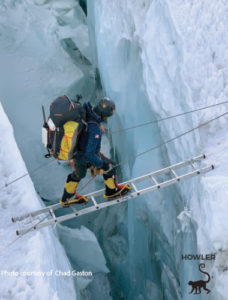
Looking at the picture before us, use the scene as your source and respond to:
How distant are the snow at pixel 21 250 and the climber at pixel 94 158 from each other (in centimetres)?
47

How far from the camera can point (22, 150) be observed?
7105mm

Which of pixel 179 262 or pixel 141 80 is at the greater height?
pixel 141 80

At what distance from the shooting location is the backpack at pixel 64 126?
323 cm

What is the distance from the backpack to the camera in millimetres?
3227

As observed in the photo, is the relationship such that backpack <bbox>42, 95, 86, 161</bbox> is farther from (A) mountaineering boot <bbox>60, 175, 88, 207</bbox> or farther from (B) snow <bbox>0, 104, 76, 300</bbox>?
(B) snow <bbox>0, 104, 76, 300</bbox>

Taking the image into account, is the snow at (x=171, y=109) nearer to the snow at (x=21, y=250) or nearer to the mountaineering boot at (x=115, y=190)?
the mountaineering boot at (x=115, y=190)

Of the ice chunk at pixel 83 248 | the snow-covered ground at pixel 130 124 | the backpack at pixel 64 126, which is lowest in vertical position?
the ice chunk at pixel 83 248

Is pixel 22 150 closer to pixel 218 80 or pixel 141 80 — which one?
pixel 141 80

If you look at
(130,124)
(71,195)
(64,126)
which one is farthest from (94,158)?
(130,124)

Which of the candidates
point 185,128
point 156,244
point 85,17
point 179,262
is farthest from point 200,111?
point 85,17

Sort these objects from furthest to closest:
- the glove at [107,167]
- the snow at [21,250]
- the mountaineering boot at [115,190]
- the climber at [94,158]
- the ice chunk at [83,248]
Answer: the ice chunk at [83,248] < the mountaineering boot at [115,190] < the glove at [107,167] < the climber at [94,158] < the snow at [21,250]

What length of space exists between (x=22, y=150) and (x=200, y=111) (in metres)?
4.20

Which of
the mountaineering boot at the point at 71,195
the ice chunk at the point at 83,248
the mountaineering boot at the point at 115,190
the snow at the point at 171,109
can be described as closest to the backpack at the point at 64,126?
the mountaineering boot at the point at 71,195

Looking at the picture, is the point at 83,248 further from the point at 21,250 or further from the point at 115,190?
the point at 21,250
